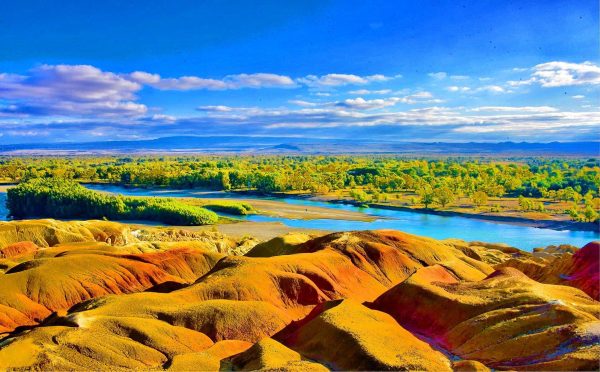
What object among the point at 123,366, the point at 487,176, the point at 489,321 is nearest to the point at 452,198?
the point at 487,176

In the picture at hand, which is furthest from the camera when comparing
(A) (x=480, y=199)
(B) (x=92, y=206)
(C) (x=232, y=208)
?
(A) (x=480, y=199)

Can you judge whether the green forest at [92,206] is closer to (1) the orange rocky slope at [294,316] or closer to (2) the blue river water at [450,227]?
(2) the blue river water at [450,227]

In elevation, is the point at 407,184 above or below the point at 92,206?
above

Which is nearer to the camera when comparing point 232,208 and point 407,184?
point 232,208

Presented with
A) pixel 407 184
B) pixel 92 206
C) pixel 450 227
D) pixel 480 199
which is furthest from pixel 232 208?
pixel 407 184

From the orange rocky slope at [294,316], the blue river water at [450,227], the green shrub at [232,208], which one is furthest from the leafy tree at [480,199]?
the orange rocky slope at [294,316]

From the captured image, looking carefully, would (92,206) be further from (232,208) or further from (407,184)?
(407,184)

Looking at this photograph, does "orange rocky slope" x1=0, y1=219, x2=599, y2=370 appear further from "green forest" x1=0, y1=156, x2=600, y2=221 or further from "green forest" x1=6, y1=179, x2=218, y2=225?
"green forest" x1=0, y1=156, x2=600, y2=221

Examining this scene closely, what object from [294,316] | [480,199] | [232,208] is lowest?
[294,316]

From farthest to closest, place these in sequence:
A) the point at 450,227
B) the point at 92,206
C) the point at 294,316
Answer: the point at 92,206
the point at 450,227
the point at 294,316

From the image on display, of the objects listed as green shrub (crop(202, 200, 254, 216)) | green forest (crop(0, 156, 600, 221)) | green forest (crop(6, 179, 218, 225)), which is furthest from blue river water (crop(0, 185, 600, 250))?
green forest (crop(0, 156, 600, 221))
